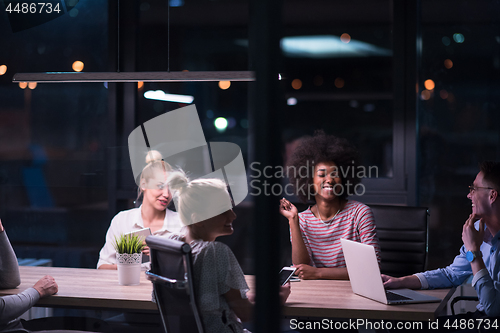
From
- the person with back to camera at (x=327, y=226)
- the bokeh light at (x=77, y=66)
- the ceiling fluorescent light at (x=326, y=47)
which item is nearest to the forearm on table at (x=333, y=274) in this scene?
the person with back to camera at (x=327, y=226)

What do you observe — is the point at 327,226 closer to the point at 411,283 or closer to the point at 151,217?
the point at 411,283

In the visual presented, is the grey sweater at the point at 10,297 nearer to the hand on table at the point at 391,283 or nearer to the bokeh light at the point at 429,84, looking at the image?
the hand on table at the point at 391,283

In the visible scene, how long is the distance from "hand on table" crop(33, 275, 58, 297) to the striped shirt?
4.30ft

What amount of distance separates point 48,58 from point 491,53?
3.85 meters

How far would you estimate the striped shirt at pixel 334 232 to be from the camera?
2.55 metres

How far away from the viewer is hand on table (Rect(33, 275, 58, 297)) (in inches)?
80.0

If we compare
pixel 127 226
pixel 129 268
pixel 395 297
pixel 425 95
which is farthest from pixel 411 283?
pixel 425 95

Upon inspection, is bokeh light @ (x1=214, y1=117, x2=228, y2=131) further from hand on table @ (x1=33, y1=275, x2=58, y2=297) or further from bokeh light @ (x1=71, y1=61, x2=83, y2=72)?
hand on table @ (x1=33, y1=275, x2=58, y2=297)

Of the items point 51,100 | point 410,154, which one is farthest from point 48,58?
point 410,154

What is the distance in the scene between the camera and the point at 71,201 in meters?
4.46

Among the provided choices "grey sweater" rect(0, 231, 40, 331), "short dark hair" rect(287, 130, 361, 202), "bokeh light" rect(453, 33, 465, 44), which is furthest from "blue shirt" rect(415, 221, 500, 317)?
"bokeh light" rect(453, 33, 465, 44)

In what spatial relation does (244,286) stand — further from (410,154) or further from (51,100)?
(51,100)

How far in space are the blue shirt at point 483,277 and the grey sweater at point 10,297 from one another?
1.67 m

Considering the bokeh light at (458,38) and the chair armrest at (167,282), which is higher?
the bokeh light at (458,38)
